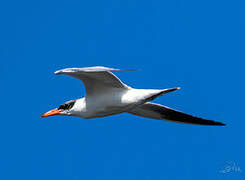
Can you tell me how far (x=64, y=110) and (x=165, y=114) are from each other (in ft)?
8.72

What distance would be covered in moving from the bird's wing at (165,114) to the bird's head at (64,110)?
1.77 metres

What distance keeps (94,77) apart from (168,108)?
2632 millimetres

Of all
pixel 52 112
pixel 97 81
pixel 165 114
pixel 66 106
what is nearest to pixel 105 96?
pixel 97 81

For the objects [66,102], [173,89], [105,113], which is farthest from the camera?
[66,102]

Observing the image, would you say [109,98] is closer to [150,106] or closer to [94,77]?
[94,77]

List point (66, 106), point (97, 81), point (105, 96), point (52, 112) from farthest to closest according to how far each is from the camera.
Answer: point (52, 112) → point (66, 106) → point (105, 96) → point (97, 81)

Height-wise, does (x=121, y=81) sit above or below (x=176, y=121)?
above

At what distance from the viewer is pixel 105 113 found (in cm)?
1305

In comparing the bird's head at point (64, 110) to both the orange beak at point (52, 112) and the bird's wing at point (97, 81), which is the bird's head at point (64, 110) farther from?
the bird's wing at point (97, 81)

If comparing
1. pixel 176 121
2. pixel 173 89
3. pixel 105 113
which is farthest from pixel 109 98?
pixel 176 121

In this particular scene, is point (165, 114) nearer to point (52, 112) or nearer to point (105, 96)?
point (105, 96)

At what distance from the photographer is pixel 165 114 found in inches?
574

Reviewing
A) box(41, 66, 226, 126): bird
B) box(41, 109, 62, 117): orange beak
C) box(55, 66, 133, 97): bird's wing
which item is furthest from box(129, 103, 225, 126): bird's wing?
box(41, 109, 62, 117): orange beak

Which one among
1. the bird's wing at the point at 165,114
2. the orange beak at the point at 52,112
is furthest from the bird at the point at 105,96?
the bird's wing at the point at 165,114
